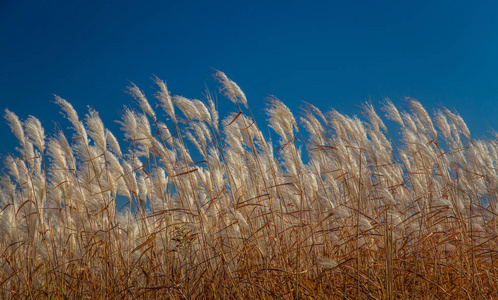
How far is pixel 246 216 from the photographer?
3.07 metres

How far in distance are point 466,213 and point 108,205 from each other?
9.16ft

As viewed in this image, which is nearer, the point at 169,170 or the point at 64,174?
the point at 169,170

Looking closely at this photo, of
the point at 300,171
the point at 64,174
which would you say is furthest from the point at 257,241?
the point at 64,174

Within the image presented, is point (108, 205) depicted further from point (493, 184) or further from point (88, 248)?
point (493, 184)

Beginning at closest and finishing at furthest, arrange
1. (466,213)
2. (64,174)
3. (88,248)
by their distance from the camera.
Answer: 1. (466,213)
2. (88,248)
3. (64,174)

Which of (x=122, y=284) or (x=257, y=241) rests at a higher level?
(x=257, y=241)

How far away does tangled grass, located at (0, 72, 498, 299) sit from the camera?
250cm

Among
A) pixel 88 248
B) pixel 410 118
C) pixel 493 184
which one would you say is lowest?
pixel 88 248

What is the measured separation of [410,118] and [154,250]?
111 inches

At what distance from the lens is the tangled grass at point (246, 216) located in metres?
2.50

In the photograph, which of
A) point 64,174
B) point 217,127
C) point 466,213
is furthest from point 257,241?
point 64,174

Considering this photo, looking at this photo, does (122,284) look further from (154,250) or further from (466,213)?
(466,213)

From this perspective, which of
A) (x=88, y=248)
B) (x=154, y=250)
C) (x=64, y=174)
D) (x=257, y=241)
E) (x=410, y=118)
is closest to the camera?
(x=257, y=241)

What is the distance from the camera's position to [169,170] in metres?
3.10
